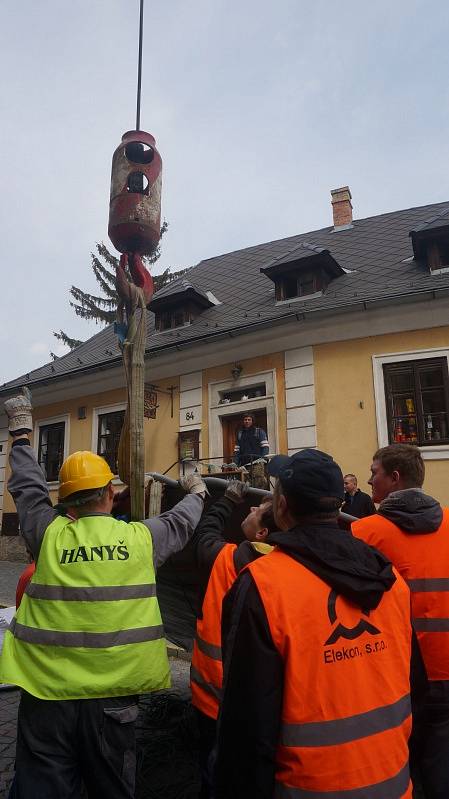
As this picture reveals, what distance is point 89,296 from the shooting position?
2556cm

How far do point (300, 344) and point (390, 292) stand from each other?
1.94 metres

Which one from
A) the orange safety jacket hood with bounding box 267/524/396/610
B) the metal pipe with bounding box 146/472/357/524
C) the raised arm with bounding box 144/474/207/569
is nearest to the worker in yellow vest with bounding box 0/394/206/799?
the raised arm with bounding box 144/474/207/569

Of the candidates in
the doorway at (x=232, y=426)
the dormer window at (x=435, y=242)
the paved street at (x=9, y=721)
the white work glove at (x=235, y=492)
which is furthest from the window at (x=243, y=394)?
the white work glove at (x=235, y=492)

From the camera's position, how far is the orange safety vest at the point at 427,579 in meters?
2.35

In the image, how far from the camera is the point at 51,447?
15445 mm

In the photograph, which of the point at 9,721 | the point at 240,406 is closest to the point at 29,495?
the point at 9,721

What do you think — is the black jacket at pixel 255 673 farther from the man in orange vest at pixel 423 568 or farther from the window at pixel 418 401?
the window at pixel 418 401

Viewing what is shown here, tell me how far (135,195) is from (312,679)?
408 cm

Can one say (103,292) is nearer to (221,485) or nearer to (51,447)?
(51,447)

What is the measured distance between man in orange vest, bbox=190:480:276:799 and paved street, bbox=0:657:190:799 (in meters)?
1.35

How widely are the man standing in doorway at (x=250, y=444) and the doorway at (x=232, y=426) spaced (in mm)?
987

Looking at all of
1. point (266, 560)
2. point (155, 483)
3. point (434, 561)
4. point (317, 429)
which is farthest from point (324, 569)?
point (317, 429)

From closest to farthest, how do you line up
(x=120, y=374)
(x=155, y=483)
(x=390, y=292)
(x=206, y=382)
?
(x=155, y=483) → (x=390, y=292) → (x=206, y=382) → (x=120, y=374)

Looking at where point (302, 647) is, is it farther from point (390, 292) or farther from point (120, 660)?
point (390, 292)
